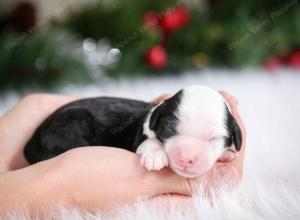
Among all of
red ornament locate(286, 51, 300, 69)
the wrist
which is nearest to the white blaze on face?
the wrist

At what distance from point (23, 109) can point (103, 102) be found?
1.10 ft

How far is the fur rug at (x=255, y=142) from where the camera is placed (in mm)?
1494

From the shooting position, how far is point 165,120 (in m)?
1.46

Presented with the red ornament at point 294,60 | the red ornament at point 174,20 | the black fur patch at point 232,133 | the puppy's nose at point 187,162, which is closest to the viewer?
the puppy's nose at point 187,162

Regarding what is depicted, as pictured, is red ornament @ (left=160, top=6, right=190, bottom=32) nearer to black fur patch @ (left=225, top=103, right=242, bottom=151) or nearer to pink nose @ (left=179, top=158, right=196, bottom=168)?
black fur patch @ (left=225, top=103, right=242, bottom=151)

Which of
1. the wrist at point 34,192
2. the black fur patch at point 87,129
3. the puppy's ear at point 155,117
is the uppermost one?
the puppy's ear at point 155,117

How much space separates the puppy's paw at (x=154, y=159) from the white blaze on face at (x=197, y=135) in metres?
0.03

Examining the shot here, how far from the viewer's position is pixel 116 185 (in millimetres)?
1500

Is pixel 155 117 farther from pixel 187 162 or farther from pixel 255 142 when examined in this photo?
pixel 255 142

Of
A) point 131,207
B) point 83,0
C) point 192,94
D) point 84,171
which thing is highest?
point 83,0

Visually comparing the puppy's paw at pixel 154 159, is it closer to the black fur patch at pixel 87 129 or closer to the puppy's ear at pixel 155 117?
the puppy's ear at pixel 155 117

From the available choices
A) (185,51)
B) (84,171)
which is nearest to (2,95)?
(185,51)

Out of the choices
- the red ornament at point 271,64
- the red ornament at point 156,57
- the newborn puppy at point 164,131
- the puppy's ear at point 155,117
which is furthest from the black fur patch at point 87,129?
the red ornament at point 271,64

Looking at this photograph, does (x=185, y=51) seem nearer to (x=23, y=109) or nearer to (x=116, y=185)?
(x=23, y=109)
